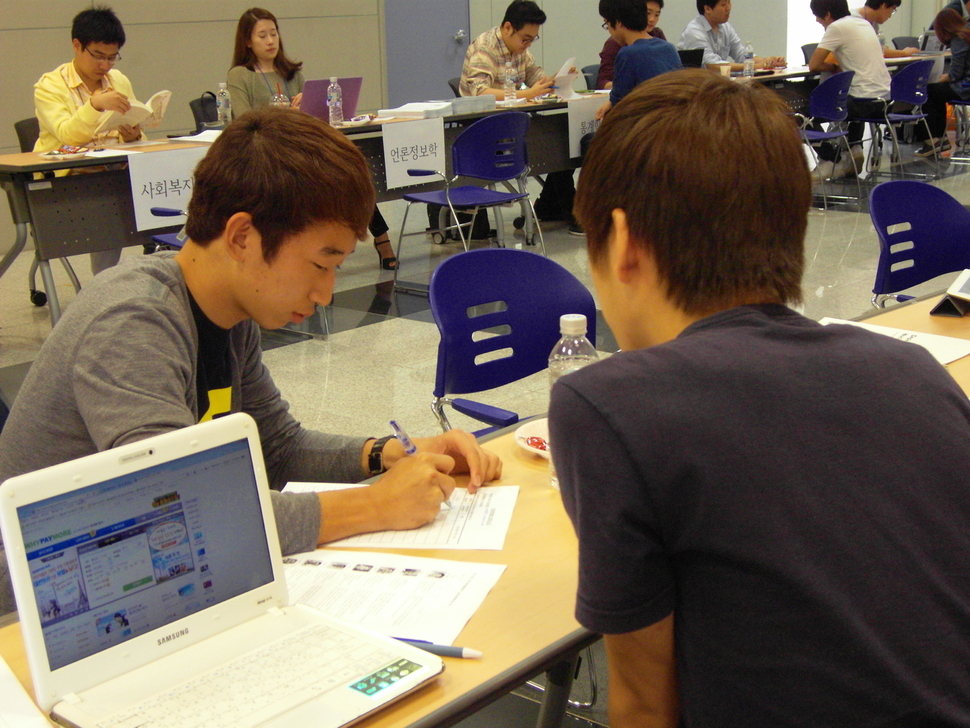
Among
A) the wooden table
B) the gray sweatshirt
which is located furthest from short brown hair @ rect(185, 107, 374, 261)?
the wooden table

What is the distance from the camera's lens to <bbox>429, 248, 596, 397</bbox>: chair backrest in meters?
2.33

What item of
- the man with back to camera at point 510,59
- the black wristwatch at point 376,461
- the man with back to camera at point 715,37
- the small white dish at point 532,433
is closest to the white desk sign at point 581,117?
the man with back to camera at point 510,59

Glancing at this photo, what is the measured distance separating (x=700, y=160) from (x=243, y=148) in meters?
0.75

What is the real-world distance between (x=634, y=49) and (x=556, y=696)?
488cm

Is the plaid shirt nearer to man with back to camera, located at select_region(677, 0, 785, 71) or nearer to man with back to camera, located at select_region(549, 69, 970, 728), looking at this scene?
man with back to camera, located at select_region(677, 0, 785, 71)

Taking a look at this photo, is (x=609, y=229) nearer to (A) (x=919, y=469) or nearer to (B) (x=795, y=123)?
(B) (x=795, y=123)

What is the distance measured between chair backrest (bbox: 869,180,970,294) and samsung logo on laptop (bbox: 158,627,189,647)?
2525 millimetres

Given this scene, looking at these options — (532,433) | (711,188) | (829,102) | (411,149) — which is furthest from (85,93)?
(829,102)

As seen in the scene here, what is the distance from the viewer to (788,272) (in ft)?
3.12

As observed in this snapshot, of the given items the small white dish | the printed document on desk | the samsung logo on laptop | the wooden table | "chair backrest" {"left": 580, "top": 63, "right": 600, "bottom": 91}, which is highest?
"chair backrest" {"left": 580, "top": 63, "right": 600, "bottom": 91}

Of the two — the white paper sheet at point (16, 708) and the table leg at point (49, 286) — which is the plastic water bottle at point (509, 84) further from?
the white paper sheet at point (16, 708)

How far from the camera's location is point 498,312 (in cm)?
239

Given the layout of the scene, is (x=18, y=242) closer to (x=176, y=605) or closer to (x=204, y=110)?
(x=204, y=110)

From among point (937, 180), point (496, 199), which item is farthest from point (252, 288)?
point (937, 180)
